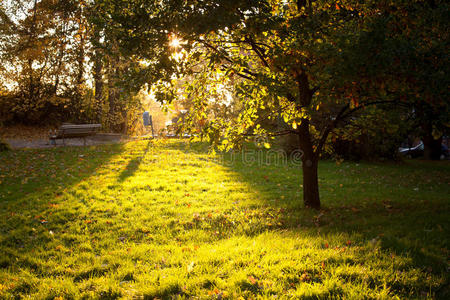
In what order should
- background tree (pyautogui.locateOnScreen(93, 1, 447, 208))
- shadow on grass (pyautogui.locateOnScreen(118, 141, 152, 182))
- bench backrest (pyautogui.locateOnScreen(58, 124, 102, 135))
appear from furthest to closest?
1. bench backrest (pyautogui.locateOnScreen(58, 124, 102, 135))
2. shadow on grass (pyautogui.locateOnScreen(118, 141, 152, 182))
3. background tree (pyautogui.locateOnScreen(93, 1, 447, 208))

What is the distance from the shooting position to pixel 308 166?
663 centimetres

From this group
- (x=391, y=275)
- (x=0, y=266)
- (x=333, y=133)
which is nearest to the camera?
(x=391, y=275)

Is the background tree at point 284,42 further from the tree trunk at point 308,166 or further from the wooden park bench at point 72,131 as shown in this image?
the wooden park bench at point 72,131

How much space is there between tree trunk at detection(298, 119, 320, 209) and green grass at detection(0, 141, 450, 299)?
36 centimetres

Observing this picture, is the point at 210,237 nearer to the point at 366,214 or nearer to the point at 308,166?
the point at 308,166

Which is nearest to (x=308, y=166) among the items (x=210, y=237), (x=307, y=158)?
(x=307, y=158)

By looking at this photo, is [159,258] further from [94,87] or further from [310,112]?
[94,87]

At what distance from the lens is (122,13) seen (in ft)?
14.7

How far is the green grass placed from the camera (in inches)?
135

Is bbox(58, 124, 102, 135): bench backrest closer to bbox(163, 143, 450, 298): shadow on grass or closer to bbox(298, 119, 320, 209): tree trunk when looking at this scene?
bbox(163, 143, 450, 298): shadow on grass

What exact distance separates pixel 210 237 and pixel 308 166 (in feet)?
9.20

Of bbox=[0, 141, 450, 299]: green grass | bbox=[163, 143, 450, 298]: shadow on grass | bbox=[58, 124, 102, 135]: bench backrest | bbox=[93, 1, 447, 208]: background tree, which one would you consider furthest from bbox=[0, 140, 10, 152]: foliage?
bbox=[93, 1, 447, 208]: background tree

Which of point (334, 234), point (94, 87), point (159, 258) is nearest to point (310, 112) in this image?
point (334, 234)

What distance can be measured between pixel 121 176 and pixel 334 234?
7.05 metres
